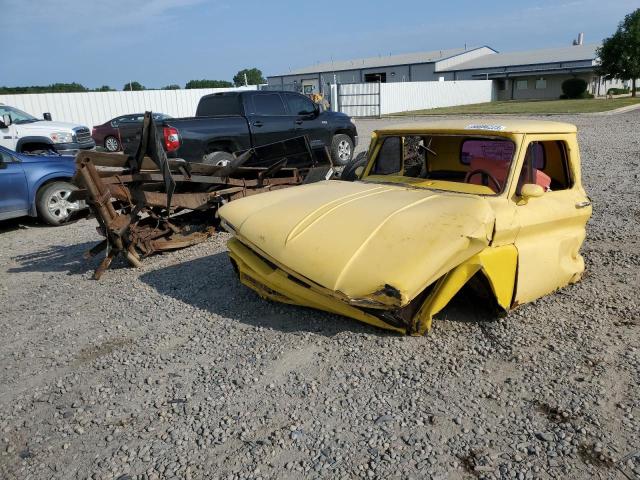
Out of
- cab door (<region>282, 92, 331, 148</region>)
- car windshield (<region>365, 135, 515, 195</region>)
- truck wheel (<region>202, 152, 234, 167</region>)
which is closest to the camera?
car windshield (<region>365, 135, 515, 195</region>)

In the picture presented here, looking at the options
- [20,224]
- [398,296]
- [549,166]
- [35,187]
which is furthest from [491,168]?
[20,224]

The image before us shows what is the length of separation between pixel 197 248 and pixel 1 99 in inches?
821

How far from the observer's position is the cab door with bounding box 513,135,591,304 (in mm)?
3850

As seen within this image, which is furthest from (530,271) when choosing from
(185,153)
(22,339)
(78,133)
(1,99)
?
(1,99)

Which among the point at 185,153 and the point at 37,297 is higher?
the point at 185,153

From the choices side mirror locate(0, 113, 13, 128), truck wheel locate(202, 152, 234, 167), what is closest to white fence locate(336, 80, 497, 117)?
side mirror locate(0, 113, 13, 128)

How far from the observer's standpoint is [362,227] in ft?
12.1

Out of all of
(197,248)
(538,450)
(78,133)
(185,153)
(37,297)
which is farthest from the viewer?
(78,133)

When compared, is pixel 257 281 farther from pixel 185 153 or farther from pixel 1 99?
pixel 1 99

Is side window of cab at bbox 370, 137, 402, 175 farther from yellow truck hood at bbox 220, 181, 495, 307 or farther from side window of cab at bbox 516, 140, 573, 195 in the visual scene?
side window of cab at bbox 516, 140, 573, 195

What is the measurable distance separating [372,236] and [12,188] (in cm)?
673

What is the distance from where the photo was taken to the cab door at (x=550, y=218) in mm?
3850

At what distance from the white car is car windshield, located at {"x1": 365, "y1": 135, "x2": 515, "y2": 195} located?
10.9 m

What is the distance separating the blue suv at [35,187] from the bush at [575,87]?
45.2m
